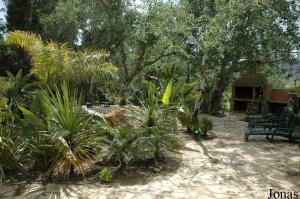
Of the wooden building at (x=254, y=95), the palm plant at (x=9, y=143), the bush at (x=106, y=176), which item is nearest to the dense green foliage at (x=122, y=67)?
the palm plant at (x=9, y=143)

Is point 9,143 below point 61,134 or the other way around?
below

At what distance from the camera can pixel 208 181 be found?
210 inches

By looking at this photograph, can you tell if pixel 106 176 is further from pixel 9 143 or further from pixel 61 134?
pixel 9 143

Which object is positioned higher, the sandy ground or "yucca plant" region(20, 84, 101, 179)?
"yucca plant" region(20, 84, 101, 179)

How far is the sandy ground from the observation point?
15.6 ft

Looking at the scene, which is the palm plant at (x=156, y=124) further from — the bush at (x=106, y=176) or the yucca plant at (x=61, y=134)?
the yucca plant at (x=61, y=134)

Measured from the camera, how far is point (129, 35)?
12.6 m

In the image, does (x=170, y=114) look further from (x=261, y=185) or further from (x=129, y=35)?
(x=129, y=35)

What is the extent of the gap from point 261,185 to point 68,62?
450 cm

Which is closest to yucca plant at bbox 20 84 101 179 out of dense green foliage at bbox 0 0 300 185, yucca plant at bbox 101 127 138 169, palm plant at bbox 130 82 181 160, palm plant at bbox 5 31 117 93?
dense green foliage at bbox 0 0 300 185

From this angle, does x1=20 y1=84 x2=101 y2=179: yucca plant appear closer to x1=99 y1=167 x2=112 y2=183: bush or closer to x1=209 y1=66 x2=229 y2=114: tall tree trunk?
x1=99 y1=167 x2=112 y2=183: bush

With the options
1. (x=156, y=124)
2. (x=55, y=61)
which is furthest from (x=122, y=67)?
(x=156, y=124)

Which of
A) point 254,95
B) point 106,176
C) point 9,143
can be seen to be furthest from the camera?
point 254,95

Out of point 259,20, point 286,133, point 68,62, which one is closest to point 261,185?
point 286,133
